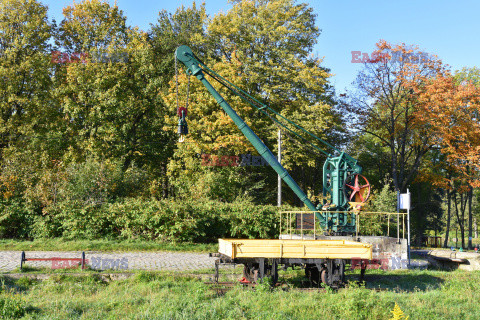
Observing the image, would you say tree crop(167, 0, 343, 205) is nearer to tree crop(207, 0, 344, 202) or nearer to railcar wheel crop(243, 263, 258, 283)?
tree crop(207, 0, 344, 202)

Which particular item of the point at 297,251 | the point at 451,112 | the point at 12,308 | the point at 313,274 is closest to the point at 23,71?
the point at 12,308

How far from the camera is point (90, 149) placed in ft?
98.8

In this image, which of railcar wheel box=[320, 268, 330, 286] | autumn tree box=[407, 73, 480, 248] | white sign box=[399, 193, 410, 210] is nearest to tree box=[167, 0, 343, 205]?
autumn tree box=[407, 73, 480, 248]

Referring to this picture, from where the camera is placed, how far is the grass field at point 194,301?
781 cm

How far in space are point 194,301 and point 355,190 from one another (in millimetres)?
10121

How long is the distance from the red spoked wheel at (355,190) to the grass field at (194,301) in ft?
19.7

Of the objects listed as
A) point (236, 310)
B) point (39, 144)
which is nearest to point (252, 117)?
point (39, 144)

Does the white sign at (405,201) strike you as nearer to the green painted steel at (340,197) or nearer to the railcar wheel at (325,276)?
the green painted steel at (340,197)

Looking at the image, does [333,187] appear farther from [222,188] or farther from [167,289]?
[222,188]

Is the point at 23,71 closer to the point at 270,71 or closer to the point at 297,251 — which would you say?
the point at 270,71

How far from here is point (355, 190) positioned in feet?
55.7

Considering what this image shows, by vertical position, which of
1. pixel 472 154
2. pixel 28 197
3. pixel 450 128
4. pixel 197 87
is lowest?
pixel 28 197

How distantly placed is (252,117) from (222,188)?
6.16 m

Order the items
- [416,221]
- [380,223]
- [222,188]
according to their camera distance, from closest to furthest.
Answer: [380,223] → [222,188] → [416,221]
